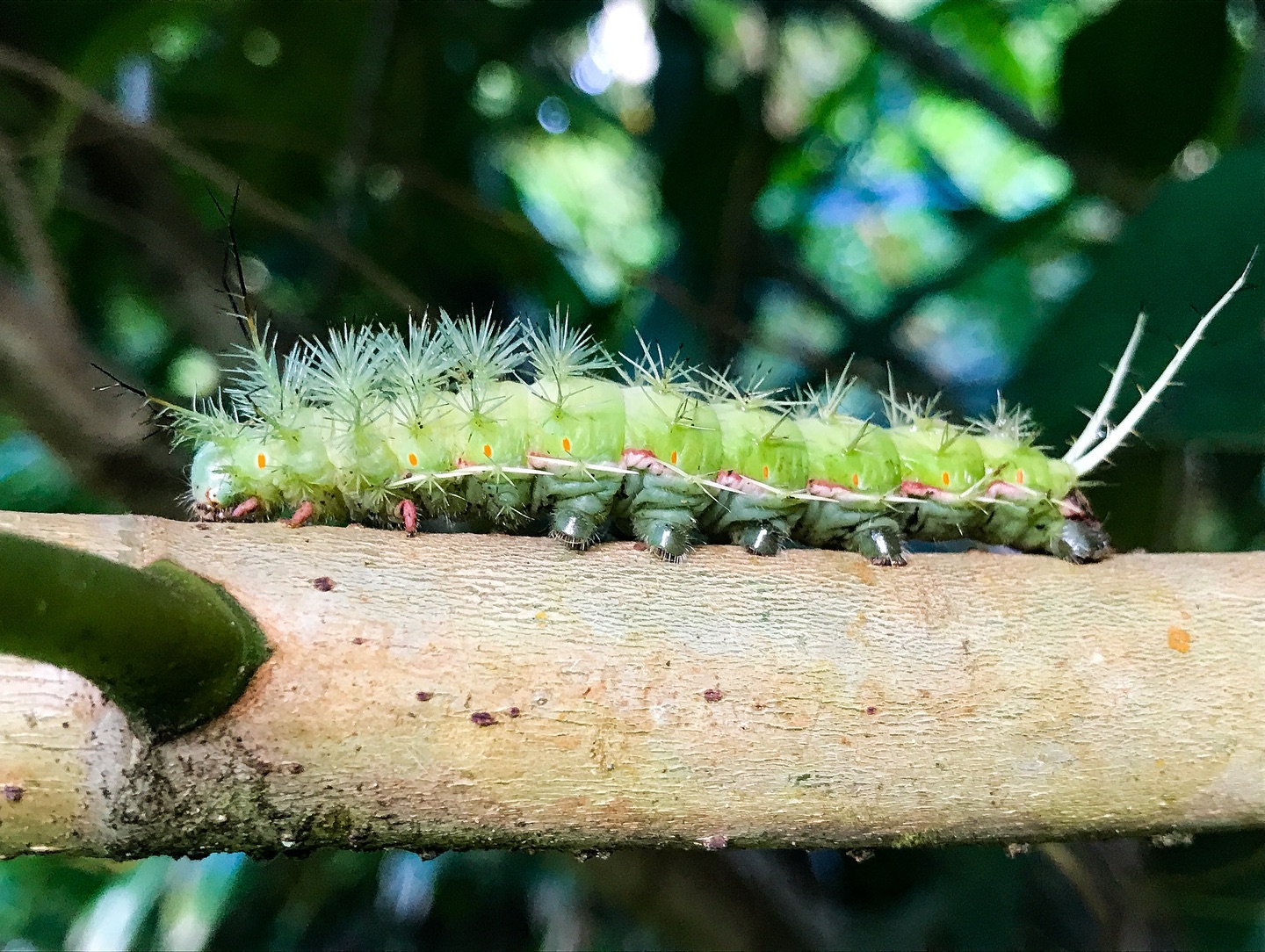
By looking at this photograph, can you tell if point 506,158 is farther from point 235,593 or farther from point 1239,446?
point 235,593

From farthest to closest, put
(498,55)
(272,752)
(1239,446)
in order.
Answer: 1. (498,55)
2. (1239,446)
3. (272,752)

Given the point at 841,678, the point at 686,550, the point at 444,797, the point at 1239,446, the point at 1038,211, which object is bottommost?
the point at 444,797

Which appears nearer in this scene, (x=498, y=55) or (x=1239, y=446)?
(x=1239, y=446)

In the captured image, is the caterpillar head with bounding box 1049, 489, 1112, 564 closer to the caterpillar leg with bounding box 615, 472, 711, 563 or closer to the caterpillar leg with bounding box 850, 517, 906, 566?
the caterpillar leg with bounding box 850, 517, 906, 566

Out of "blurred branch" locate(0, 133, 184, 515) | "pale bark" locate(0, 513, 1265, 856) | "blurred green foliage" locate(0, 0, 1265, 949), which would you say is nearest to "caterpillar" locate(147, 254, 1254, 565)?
"pale bark" locate(0, 513, 1265, 856)

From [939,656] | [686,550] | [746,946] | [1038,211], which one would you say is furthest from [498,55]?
[746,946]

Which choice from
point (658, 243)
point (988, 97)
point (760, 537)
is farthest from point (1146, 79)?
point (760, 537)
